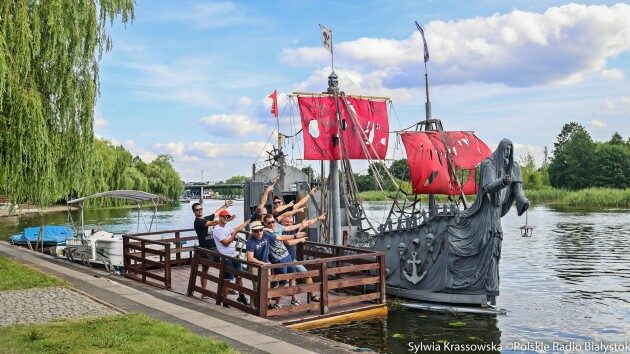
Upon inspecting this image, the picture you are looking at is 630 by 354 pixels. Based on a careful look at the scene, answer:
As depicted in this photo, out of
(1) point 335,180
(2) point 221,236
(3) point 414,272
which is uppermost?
(1) point 335,180

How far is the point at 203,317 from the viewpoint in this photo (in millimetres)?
11023

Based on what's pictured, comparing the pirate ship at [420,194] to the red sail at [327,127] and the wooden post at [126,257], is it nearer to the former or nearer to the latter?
the red sail at [327,127]

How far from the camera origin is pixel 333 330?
13367mm

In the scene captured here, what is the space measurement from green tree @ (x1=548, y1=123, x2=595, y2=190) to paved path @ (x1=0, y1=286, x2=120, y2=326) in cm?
10327

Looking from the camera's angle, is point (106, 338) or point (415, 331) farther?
point (415, 331)

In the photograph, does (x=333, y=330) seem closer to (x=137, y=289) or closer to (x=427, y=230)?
(x=137, y=289)

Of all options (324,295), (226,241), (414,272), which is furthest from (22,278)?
(414,272)

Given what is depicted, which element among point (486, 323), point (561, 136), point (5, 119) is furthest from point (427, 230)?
point (561, 136)

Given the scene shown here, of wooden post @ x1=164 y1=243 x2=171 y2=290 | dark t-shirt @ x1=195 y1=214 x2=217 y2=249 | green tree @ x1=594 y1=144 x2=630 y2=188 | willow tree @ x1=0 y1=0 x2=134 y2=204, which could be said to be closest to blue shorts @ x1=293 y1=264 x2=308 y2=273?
dark t-shirt @ x1=195 y1=214 x2=217 y2=249

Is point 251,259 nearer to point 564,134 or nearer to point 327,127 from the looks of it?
point 327,127

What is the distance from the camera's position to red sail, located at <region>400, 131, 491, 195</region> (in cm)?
2369

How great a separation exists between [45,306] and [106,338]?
3.44 meters

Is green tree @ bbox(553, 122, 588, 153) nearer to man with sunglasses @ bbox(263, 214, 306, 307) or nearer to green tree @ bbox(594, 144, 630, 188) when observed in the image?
green tree @ bbox(594, 144, 630, 188)

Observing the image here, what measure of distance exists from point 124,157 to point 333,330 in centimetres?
5542
